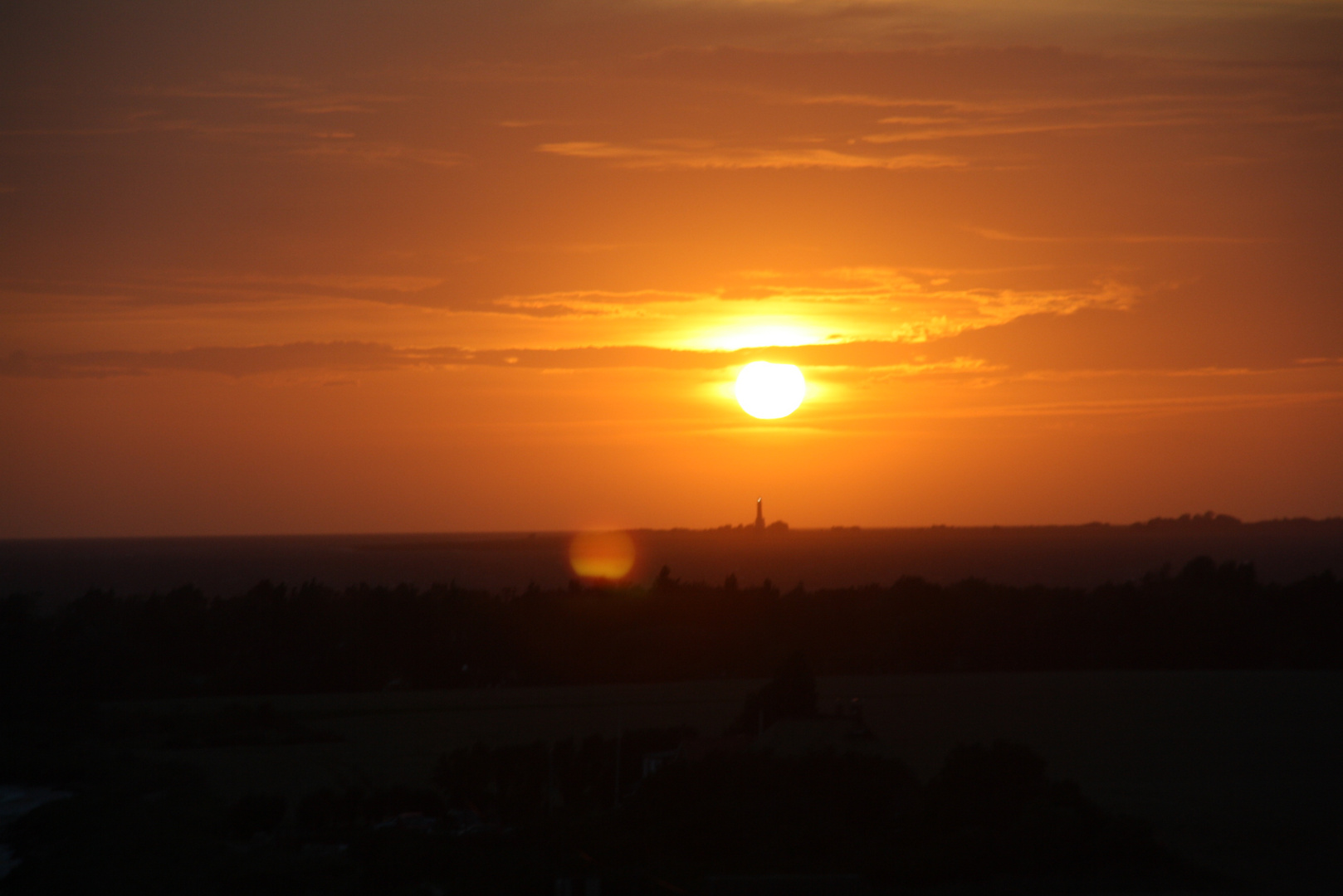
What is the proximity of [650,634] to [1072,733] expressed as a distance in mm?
19704

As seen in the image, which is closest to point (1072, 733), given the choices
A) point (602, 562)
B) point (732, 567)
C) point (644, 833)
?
point (644, 833)

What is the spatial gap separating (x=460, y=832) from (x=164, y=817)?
19.1 feet

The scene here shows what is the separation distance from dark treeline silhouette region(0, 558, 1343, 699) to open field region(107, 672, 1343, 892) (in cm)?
277

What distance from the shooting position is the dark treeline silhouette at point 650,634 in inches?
1658

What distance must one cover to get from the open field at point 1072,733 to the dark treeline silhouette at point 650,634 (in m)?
2.77

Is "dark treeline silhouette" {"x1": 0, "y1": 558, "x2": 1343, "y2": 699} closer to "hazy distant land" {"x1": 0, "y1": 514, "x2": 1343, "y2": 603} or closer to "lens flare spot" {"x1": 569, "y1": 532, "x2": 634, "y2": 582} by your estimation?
"hazy distant land" {"x1": 0, "y1": 514, "x2": 1343, "y2": 603}

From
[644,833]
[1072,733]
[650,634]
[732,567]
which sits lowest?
[644,833]

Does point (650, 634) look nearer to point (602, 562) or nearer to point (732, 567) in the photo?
point (732, 567)

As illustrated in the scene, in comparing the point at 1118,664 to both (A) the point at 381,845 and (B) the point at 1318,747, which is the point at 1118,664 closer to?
(B) the point at 1318,747

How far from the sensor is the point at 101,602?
148 feet

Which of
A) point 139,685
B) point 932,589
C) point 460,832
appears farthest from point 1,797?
point 932,589

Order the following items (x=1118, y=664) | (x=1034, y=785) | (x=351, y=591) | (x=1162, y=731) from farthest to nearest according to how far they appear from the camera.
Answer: (x=351, y=591), (x=1118, y=664), (x=1162, y=731), (x=1034, y=785)

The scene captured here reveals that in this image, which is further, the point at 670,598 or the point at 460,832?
the point at 670,598

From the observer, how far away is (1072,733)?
29.9m
